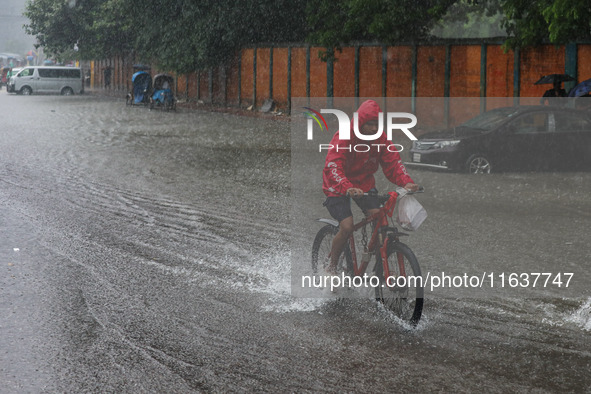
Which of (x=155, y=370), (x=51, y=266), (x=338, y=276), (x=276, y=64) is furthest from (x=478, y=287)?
(x=276, y=64)

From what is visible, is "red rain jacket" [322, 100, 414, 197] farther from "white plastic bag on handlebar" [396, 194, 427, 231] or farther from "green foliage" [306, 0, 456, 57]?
"green foliage" [306, 0, 456, 57]

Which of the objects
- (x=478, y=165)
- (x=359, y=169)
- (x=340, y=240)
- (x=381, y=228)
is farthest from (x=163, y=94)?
(x=381, y=228)

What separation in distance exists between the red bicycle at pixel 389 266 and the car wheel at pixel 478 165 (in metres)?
9.27

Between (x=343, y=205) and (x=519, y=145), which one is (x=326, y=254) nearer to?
(x=343, y=205)

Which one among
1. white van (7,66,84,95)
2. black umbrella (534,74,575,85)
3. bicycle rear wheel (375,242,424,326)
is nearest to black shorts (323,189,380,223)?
bicycle rear wheel (375,242,424,326)

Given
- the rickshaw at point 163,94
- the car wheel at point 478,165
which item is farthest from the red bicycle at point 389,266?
the rickshaw at point 163,94

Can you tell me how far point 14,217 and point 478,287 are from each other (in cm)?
616

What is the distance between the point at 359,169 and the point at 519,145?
34.0 feet

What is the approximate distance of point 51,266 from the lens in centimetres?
827

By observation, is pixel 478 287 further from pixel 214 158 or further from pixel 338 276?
pixel 214 158

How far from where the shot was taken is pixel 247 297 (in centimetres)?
721

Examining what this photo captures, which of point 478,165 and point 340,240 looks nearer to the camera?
point 340,240

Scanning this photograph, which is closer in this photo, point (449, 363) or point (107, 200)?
point (449, 363)

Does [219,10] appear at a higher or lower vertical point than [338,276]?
higher
